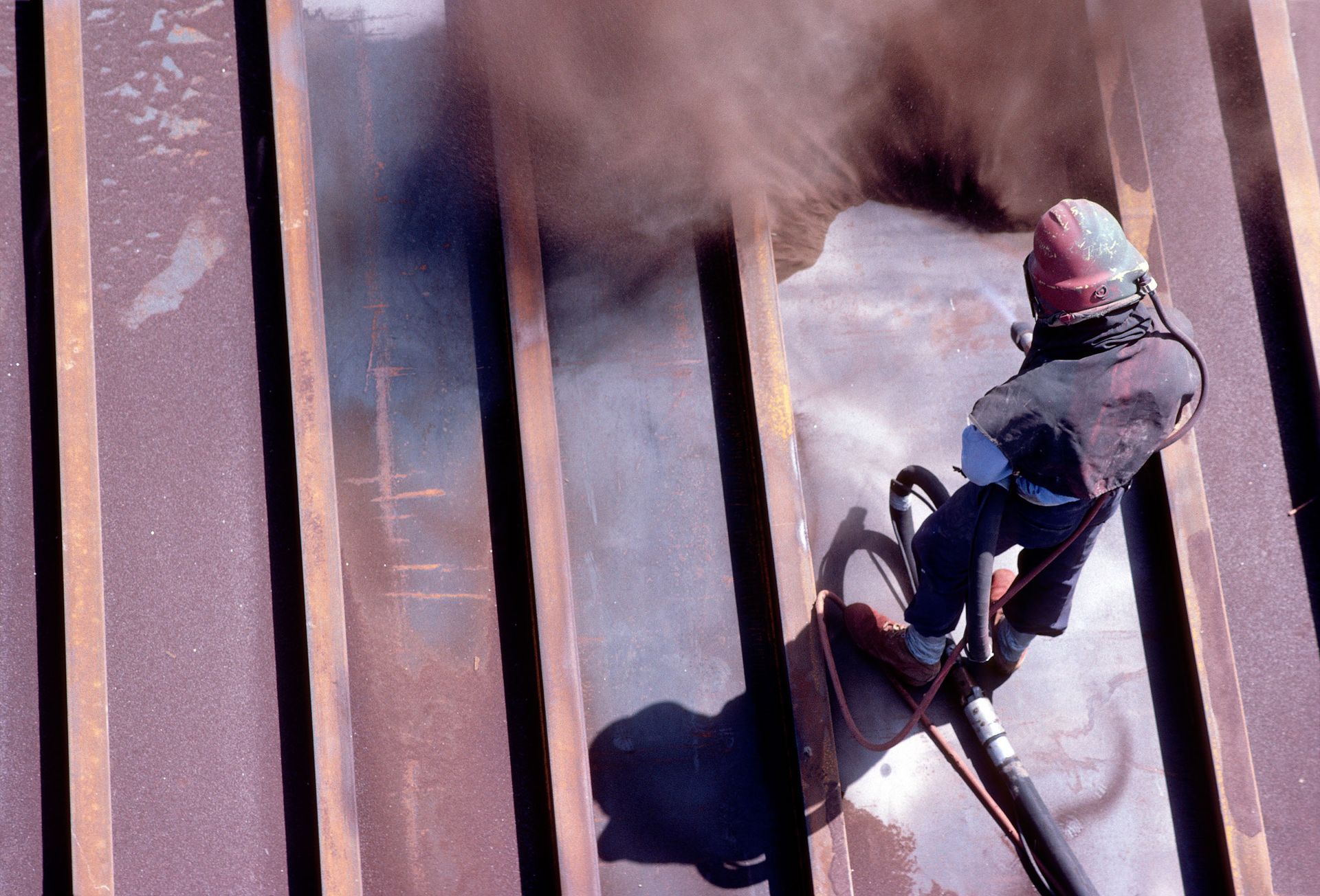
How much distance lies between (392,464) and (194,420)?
25.3 inches

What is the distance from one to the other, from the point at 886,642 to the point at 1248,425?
1.52 meters

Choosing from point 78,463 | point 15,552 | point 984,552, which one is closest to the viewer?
point 984,552

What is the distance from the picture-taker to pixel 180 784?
2.51 metres

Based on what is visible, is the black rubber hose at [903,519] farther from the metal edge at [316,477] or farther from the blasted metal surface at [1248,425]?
Answer: the metal edge at [316,477]

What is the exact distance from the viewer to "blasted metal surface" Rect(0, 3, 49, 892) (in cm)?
255

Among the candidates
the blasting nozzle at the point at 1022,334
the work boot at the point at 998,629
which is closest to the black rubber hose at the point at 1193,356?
the blasting nozzle at the point at 1022,334

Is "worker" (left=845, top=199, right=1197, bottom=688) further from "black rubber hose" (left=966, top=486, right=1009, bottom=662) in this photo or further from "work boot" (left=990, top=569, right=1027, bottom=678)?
"work boot" (left=990, top=569, right=1027, bottom=678)

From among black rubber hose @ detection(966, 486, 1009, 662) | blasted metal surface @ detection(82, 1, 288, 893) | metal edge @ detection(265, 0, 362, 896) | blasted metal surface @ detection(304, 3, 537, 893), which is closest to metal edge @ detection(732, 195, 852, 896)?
black rubber hose @ detection(966, 486, 1009, 662)

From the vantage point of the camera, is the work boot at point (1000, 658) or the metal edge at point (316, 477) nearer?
the metal edge at point (316, 477)

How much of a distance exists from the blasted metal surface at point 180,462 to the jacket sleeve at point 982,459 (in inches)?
84.6

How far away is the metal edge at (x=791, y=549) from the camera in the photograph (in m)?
2.56

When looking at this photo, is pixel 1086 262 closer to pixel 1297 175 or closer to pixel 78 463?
pixel 1297 175

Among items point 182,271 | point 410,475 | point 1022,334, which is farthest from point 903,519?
point 182,271

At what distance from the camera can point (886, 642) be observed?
2.69 metres
